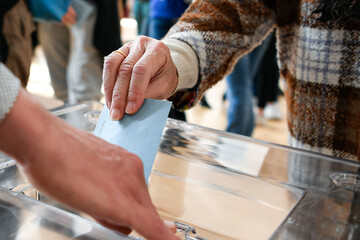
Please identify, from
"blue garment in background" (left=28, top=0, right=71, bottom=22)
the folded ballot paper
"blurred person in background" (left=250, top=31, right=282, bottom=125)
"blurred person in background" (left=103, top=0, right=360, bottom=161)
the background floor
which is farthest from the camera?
"blurred person in background" (left=250, top=31, right=282, bottom=125)

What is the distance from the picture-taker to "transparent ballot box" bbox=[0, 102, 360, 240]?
521 mm

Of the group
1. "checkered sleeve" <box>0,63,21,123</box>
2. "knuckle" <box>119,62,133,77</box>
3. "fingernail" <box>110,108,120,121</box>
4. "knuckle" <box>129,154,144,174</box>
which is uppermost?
"knuckle" <box>119,62,133,77</box>

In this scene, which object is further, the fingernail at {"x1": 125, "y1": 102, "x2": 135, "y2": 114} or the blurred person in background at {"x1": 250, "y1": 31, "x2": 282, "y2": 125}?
the blurred person in background at {"x1": 250, "y1": 31, "x2": 282, "y2": 125}

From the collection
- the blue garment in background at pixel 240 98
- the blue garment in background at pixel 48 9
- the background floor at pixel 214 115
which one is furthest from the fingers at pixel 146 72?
the background floor at pixel 214 115

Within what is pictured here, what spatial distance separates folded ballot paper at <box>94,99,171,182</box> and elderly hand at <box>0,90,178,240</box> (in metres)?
0.11

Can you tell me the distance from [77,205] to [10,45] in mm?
1158

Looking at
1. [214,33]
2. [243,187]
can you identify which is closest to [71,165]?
[243,187]

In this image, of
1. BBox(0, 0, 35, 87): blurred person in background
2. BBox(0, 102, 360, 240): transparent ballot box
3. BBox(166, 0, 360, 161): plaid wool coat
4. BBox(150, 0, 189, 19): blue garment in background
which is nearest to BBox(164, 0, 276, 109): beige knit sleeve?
BBox(166, 0, 360, 161): plaid wool coat

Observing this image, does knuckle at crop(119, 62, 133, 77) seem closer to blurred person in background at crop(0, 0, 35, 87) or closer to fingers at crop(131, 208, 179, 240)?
fingers at crop(131, 208, 179, 240)

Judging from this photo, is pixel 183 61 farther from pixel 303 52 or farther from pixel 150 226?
pixel 150 226

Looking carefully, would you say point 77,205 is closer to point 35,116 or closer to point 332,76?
point 35,116

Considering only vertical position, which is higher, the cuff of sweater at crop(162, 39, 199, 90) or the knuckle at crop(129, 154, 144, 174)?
the cuff of sweater at crop(162, 39, 199, 90)

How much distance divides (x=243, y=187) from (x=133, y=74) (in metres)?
0.27

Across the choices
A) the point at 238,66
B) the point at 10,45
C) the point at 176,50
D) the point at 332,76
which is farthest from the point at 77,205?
the point at 238,66
